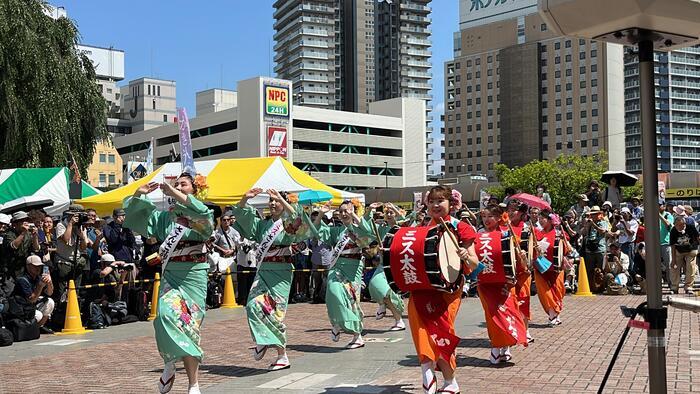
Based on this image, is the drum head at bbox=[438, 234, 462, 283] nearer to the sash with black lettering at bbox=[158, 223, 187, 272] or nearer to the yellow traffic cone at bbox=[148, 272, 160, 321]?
the sash with black lettering at bbox=[158, 223, 187, 272]

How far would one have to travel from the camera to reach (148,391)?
8.08 metres

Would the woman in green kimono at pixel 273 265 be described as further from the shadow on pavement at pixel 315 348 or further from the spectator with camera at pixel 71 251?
the spectator with camera at pixel 71 251

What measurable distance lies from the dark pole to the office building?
9658 centimetres

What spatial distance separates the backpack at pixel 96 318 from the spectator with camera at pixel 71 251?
0.51 meters

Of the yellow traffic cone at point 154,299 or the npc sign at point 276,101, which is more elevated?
the npc sign at point 276,101

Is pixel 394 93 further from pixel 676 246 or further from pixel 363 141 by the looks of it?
pixel 676 246

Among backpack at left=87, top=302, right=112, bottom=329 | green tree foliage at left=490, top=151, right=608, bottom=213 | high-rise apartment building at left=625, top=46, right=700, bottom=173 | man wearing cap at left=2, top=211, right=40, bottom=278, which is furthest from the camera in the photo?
high-rise apartment building at left=625, top=46, right=700, bottom=173

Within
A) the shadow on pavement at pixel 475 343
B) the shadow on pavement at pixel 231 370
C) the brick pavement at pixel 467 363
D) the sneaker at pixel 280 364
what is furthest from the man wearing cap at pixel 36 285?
the shadow on pavement at pixel 475 343

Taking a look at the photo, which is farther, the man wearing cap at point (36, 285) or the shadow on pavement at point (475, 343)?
the man wearing cap at point (36, 285)

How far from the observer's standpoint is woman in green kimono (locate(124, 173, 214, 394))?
24.5ft

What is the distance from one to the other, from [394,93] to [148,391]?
550 ft

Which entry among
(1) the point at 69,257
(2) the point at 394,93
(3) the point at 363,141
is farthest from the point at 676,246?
(2) the point at 394,93

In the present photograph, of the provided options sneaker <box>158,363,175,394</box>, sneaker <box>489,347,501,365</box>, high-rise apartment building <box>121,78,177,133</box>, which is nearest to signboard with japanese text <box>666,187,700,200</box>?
sneaker <box>489,347,501,365</box>

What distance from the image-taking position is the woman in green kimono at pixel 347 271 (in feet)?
35.8
